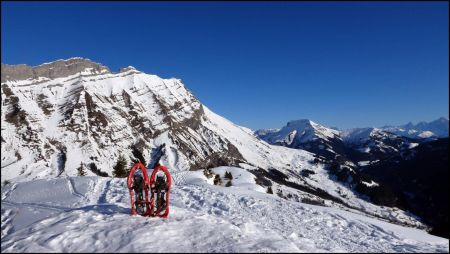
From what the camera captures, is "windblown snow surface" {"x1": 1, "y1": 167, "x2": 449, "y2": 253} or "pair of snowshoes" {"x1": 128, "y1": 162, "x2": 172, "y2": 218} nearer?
"windblown snow surface" {"x1": 1, "y1": 167, "x2": 449, "y2": 253}

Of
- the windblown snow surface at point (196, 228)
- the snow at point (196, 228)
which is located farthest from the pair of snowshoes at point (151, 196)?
the snow at point (196, 228)

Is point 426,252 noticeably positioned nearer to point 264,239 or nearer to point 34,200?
point 264,239

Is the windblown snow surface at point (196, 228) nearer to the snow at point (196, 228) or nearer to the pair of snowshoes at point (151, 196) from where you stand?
the snow at point (196, 228)

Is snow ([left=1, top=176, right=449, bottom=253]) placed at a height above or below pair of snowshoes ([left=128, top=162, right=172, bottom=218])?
below

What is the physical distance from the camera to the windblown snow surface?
16.0 metres

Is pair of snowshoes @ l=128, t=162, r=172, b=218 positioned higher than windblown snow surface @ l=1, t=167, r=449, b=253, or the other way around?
pair of snowshoes @ l=128, t=162, r=172, b=218

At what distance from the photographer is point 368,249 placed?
19531mm

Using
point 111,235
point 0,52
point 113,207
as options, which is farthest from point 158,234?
point 0,52

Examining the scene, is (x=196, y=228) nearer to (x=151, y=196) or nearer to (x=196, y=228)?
(x=196, y=228)

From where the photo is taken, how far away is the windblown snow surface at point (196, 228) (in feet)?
52.3

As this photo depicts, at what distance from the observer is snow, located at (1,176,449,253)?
15953 mm

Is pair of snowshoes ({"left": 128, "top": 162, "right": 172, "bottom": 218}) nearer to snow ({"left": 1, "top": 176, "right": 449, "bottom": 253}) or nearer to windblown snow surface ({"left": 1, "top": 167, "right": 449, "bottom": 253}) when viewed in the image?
windblown snow surface ({"left": 1, "top": 167, "right": 449, "bottom": 253})

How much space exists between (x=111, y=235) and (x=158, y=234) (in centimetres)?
202

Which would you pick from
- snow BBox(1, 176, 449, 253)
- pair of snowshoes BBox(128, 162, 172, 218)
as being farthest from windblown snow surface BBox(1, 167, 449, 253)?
pair of snowshoes BBox(128, 162, 172, 218)
